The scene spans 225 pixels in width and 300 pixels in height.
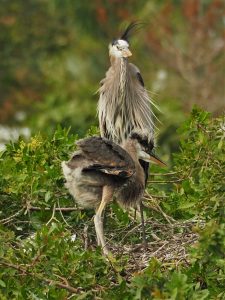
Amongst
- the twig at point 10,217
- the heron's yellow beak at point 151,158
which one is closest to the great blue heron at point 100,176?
the heron's yellow beak at point 151,158

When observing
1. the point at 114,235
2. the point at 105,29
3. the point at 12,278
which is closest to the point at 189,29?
the point at 105,29

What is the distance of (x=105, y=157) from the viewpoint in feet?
22.2

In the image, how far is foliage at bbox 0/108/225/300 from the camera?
5375mm

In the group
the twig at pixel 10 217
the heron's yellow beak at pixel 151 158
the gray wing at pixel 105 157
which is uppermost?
the gray wing at pixel 105 157

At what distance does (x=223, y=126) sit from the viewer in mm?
6797

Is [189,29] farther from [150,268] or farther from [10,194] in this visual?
[150,268]

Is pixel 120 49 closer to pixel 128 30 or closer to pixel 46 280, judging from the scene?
pixel 128 30

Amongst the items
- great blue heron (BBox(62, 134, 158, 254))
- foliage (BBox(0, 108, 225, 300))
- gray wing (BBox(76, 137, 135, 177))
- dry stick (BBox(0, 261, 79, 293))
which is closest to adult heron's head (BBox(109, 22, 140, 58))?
foliage (BBox(0, 108, 225, 300))

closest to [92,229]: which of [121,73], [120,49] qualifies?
[121,73]

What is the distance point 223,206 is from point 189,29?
16421 millimetres

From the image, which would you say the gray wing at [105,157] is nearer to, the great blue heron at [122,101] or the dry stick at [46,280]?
the great blue heron at [122,101]

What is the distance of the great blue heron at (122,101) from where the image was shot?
8008mm

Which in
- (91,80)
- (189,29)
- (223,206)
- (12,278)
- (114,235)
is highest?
(223,206)

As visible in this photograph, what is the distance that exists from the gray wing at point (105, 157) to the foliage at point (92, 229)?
0.40m
